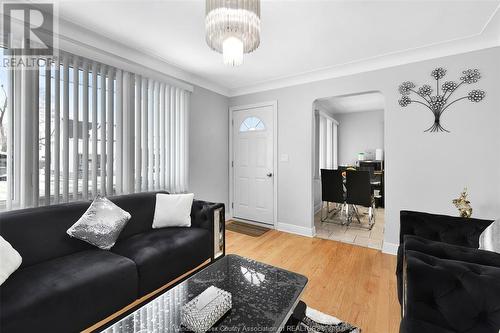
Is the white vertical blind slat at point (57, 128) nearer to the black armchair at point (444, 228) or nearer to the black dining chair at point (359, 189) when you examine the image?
the black armchair at point (444, 228)

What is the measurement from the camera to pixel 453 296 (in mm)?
997

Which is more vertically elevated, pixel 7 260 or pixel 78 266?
pixel 7 260

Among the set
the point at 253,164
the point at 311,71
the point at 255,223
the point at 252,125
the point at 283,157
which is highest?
the point at 311,71

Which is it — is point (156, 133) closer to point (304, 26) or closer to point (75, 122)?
point (75, 122)

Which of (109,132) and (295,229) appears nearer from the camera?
(109,132)

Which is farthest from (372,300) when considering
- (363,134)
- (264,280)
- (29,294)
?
(363,134)

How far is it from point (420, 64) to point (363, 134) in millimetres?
4073

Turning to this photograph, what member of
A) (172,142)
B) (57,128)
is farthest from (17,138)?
(172,142)

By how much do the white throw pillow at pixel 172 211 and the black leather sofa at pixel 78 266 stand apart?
107mm

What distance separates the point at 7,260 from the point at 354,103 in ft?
20.7

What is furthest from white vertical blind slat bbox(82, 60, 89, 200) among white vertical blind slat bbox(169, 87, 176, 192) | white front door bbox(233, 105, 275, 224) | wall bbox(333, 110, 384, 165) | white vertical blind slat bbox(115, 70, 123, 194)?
wall bbox(333, 110, 384, 165)

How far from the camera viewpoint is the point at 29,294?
131 centimetres

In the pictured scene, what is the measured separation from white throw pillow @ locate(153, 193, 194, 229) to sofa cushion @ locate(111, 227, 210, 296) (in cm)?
7

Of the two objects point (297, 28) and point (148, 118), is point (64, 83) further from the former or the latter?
point (297, 28)
